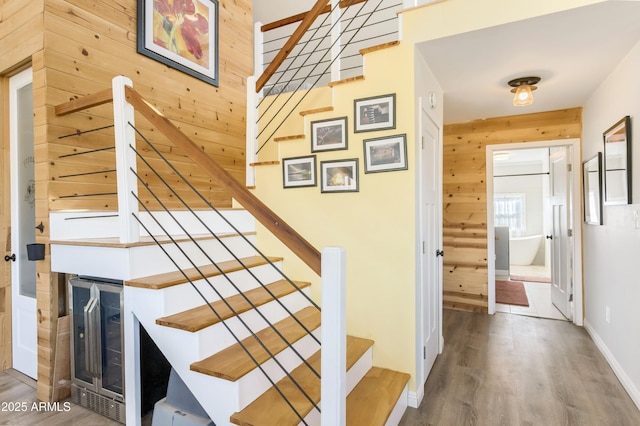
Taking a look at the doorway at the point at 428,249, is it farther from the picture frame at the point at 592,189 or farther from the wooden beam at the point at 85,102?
the wooden beam at the point at 85,102

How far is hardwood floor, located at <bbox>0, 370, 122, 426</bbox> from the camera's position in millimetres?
2039

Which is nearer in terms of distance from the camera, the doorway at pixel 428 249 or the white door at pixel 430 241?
the doorway at pixel 428 249

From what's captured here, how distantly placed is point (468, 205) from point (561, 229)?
1105 millimetres

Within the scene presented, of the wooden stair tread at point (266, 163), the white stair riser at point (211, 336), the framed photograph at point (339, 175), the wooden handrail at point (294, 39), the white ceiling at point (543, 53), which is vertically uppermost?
the wooden handrail at point (294, 39)

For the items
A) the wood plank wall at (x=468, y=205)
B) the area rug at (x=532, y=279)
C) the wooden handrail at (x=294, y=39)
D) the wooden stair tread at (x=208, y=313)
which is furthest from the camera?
the area rug at (x=532, y=279)

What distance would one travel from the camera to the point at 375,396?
2012 mm

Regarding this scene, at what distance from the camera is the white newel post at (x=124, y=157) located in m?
1.82

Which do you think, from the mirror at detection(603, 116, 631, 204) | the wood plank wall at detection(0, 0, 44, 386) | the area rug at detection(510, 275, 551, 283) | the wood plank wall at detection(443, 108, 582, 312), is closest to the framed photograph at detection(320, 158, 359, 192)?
the mirror at detection(603, 116, 631, 204)

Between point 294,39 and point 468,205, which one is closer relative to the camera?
point 294,39

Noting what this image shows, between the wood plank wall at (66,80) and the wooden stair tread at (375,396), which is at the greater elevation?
the wood plank wall at (66,80)

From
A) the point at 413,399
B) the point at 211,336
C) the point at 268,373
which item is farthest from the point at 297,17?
the point at 413,399

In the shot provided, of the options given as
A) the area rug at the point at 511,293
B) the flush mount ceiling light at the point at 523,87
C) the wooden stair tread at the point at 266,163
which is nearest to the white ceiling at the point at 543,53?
→ the flush mount ceiling light at the point at 523,87

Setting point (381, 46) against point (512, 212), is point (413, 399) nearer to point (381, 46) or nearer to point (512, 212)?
point (381, 46)

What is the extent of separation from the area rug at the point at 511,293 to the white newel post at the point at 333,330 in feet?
14.0
